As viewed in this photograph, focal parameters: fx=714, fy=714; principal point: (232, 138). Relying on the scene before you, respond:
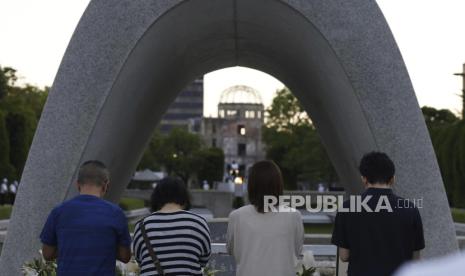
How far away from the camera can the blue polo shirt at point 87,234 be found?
389cm

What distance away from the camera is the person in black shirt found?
12.6ft

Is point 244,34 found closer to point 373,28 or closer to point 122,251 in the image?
point 373,28

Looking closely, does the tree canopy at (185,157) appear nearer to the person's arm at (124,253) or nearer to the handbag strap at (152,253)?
the person's arm at (124,253)

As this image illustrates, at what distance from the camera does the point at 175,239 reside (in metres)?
3.80

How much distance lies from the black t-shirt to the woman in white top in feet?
1.06

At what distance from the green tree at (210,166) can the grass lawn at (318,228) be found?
4637 cm

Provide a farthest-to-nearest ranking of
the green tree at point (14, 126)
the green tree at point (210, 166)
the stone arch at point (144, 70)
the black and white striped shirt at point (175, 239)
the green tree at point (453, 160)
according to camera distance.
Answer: the green tree at point (210, 166) → the green tree at point (14, 126) → the green tree at point (453, 160) → the stone arch at point (144, 70) → the black and white striped shirt at point (175, 239)

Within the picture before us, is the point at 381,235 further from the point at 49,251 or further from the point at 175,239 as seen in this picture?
the point at 49,251

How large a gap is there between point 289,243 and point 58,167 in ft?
10.2

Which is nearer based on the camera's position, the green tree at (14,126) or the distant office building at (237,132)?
the green tree at (14,126)

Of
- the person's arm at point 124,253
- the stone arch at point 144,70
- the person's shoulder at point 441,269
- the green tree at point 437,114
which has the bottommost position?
the person's arm at point 124,253

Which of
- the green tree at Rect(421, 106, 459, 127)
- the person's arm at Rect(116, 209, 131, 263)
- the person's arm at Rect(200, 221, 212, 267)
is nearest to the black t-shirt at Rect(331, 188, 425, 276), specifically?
the person's arm at Rect(200, 221, 212, 267)

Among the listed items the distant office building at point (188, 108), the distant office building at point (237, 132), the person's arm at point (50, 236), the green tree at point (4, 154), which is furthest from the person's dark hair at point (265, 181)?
the distant office building at point (188, 108)

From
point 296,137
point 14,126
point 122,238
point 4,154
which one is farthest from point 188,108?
point 122,238
